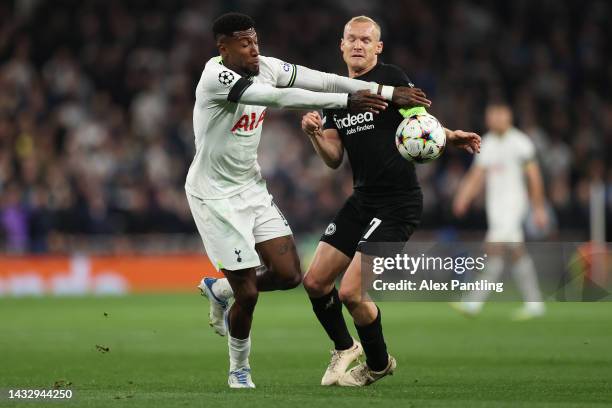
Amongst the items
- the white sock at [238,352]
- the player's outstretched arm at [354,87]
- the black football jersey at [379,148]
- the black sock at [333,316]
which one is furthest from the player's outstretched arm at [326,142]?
the white sock at [238,352]

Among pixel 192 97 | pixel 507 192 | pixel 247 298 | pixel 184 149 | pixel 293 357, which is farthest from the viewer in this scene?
pixel 192 97

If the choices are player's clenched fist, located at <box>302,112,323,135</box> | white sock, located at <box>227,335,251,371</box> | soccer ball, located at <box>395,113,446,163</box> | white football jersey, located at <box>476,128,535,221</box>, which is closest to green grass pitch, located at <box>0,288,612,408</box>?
white sock, located at <box>227,335,251,371</box>

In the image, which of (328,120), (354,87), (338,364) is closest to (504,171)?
(328,120)

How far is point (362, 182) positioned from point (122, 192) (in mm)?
11866

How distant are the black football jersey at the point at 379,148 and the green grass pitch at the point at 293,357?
4.50 ft

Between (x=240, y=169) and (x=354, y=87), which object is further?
(x=240, y=169)

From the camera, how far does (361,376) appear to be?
825 centimetres

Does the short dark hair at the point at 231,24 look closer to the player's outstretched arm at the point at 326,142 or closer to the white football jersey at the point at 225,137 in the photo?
the white football jersey at the point at 225,137

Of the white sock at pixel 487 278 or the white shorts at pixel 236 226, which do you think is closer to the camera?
the white shorts at pixel 236 226

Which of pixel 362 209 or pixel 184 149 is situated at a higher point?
pixel 362 209

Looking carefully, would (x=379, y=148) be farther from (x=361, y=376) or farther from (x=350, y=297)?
(x=361, y=376)

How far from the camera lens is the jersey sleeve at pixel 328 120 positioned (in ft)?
27.9

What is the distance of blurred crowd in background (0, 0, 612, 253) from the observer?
770 inches

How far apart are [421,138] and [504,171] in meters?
7.14
